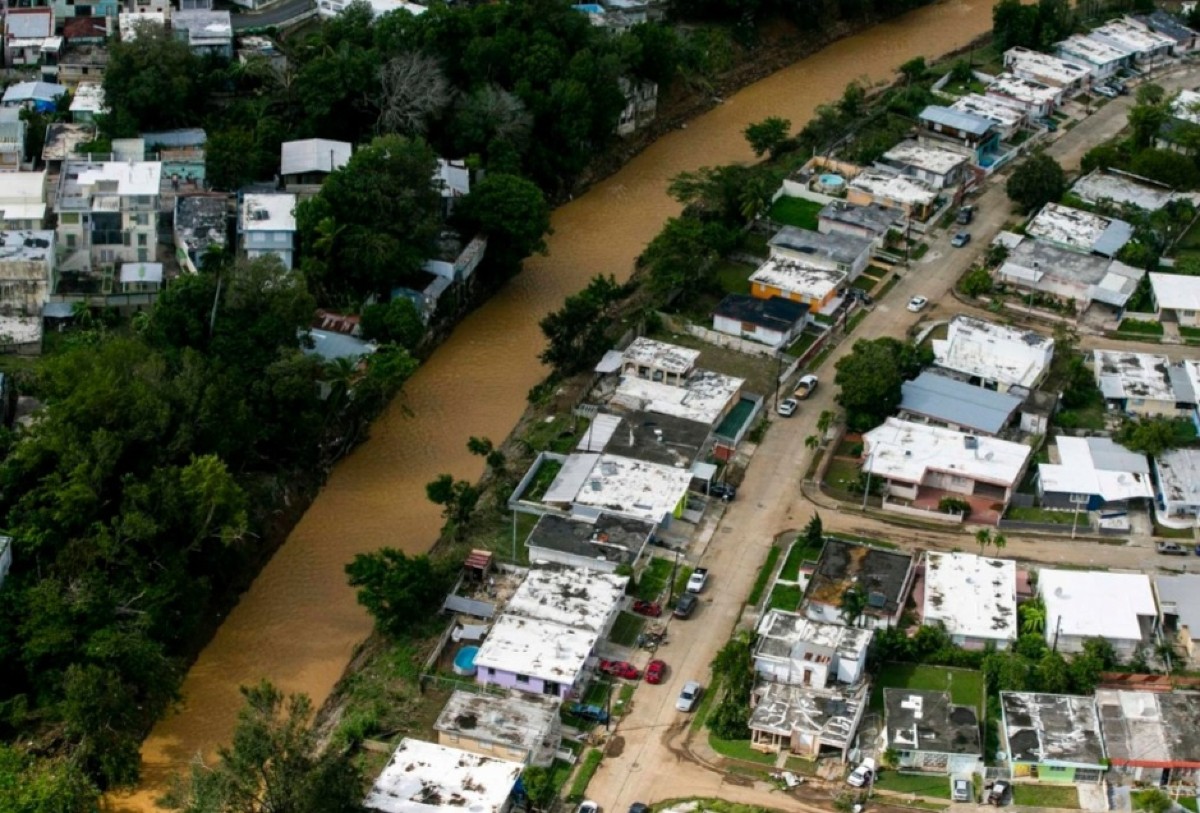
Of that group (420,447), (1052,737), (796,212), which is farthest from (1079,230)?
(1052,737)

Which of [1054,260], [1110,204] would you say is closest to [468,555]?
[1054,260]

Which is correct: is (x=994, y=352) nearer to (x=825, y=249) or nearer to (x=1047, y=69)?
(x=825, y=249)

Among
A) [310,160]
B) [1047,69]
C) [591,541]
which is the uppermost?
[1047,69]

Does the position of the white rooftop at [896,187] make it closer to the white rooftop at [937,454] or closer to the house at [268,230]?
the white rooftop at [937,454]

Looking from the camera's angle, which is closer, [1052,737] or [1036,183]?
[1052,737]

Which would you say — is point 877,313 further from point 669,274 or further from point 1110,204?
point 1110,204

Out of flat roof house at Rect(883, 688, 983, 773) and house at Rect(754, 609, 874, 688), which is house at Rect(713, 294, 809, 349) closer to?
house at Rect(754, 609, 874, 688)

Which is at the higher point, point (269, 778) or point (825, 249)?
point (825, 249)
